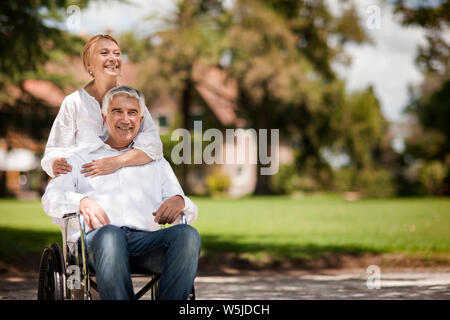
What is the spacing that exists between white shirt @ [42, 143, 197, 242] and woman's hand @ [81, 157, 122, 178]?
0.12 feet

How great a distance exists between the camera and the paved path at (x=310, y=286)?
6457 mm

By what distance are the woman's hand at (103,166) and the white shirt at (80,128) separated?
0.17m

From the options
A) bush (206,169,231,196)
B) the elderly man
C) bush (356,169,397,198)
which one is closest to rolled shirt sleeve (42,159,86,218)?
the elderly man

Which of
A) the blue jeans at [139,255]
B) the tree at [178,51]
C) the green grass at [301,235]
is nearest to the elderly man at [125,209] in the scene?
the blue jeans at [139,255]

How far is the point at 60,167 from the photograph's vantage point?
3934mm

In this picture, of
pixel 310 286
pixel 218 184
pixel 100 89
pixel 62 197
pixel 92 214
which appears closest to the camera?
pixel 92 214

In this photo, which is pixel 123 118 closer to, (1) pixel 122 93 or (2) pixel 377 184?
(1) pixel 122 93

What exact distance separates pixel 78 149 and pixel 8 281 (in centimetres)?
442

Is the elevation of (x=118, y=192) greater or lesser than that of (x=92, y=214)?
greater

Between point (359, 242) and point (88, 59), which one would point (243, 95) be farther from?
point (88, 59)

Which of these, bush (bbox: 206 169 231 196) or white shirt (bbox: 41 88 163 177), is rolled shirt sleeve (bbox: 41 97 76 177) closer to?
white shirt (bbox: 41 88 163 177)

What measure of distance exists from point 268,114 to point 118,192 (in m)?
37.4

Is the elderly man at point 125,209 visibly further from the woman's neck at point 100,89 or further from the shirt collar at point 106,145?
the woman's neck at point 100,89

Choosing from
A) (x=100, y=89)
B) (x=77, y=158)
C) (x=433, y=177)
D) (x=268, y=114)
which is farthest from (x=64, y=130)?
(x=433, y=177)
